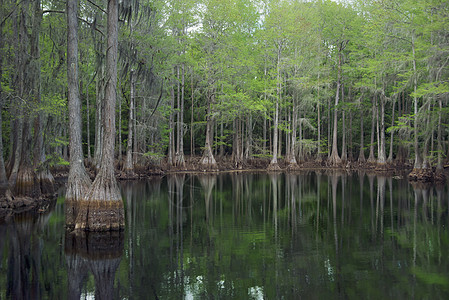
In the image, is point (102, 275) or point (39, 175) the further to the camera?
point (39, 175)

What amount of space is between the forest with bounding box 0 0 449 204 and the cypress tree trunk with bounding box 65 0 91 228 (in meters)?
0.05

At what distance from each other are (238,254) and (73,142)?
19.8 ft

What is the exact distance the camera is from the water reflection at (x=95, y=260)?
6133 mm

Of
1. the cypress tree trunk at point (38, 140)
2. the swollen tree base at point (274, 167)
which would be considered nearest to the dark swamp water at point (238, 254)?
the cypress tree trunk at point (38, 140)

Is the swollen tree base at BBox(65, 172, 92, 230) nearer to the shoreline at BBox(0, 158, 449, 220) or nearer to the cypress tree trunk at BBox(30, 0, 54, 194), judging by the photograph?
the shoreline at BBox(0, 158, 449, 220)

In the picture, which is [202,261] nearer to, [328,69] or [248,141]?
[248,141]

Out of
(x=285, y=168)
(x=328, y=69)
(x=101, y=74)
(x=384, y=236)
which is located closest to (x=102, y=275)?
(x=384, y=236)

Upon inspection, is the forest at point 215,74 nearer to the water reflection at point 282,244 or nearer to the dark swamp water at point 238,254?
the dark swamp water at point 238,254

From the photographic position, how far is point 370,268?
700 centimetres

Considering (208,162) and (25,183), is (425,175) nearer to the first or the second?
(208,162)

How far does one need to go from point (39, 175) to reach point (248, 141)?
23.4 m

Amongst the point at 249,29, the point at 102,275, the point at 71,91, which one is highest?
the point at 249,29

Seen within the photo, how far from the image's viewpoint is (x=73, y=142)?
1072cm

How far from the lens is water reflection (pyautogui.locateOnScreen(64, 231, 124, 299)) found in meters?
6.13
